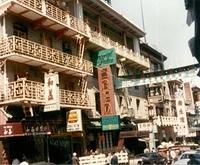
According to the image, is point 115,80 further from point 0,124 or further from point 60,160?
point 0,124

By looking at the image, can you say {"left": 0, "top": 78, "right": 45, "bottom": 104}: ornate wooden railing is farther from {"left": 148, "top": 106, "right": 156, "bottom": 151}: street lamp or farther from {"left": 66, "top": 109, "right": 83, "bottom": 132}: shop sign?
{"left": 148, "top": 106, "right": 156, "bottom": 151}: street lamp

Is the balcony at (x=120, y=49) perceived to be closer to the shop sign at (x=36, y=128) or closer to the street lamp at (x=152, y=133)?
the street lamp at (x=152, y=133)

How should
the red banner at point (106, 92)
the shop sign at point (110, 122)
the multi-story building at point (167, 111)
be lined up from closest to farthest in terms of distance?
the shop sign at point (110, 122) → the red banner at point (106, 92) → the multi-story building at point (167, 111)

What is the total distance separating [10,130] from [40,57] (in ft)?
17.0

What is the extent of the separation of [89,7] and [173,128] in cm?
2193

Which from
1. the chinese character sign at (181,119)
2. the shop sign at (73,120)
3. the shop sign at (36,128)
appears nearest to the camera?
the shop sign at (36,128)

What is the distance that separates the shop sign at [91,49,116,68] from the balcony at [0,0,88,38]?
2559mm

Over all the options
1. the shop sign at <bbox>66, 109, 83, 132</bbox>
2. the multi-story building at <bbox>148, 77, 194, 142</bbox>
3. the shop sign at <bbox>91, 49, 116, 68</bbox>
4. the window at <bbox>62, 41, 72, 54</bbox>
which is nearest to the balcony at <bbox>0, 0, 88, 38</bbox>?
the window at <bbox>62, 41, 72, 54</bbox>

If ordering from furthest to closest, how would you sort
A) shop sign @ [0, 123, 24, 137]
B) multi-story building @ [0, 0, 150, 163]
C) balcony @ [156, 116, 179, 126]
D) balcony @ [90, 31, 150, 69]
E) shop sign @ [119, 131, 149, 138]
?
1. balcony @ [156, 116, 179, 126]
2. balcony @ [90, 31, 150, 69]
3. shop sign @ [119, 131, 149, 138]
4. multi-story building @ [0, 0, 150, 163]
5. shop sign @ [0, 123, 24, 137]

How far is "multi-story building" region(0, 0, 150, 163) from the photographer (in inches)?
887

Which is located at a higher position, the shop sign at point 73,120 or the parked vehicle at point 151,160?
the shop sign at point 73,120

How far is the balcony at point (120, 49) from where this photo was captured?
107ft

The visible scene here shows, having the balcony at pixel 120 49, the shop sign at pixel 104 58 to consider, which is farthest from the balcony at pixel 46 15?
the shop sign at pixel 104 58

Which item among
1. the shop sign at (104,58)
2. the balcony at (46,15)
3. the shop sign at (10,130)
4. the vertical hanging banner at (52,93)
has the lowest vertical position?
the shop sign at (10,130)
